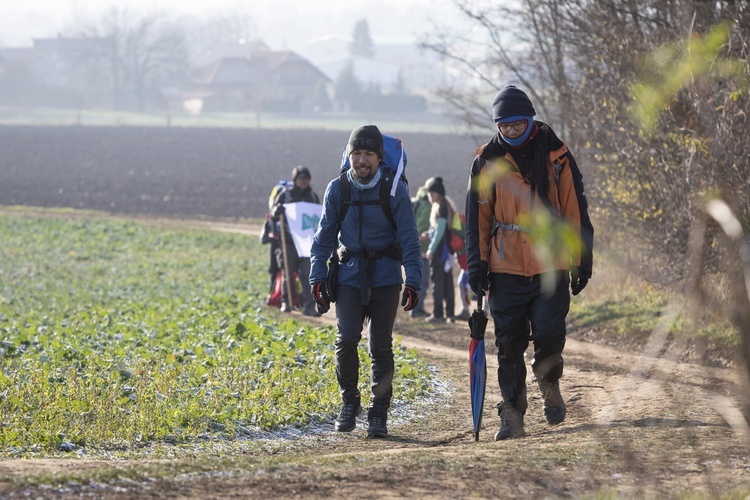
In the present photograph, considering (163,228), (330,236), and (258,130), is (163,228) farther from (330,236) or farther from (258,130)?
(258,130)

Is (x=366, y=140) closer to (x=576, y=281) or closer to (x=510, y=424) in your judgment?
(x=576, y=281)

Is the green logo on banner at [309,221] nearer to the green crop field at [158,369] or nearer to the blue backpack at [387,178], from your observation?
the green crop field at [158,369]

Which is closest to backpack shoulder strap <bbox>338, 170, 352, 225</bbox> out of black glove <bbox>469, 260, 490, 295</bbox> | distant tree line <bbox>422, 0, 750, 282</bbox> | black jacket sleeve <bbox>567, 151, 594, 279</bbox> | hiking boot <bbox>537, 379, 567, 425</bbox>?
black glove <bbox>469, 260, 490, 295</bbox>

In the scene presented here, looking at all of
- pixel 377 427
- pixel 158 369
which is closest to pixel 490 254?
pixel 377 427

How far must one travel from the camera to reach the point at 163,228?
35750 mm

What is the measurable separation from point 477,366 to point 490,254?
2.52 feet

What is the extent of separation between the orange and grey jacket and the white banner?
28.0 feet

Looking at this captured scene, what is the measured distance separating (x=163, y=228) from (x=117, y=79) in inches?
3488

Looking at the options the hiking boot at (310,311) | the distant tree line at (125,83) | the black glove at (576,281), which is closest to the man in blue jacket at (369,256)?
the black glove at (576,281)

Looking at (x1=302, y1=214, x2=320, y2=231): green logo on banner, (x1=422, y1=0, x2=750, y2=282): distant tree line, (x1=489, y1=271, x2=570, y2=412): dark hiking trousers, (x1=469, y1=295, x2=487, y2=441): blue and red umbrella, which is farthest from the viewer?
(x1=302, y1=214, x2=320, y2=231): green logo on banner

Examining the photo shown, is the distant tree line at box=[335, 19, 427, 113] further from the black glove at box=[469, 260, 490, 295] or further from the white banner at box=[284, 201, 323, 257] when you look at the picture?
the black glove at box=[469, 260, 490, 295]

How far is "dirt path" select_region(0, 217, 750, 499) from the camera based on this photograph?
5250mm

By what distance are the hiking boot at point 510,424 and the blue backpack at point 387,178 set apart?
148 centimetres

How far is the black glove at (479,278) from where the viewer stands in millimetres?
7391
